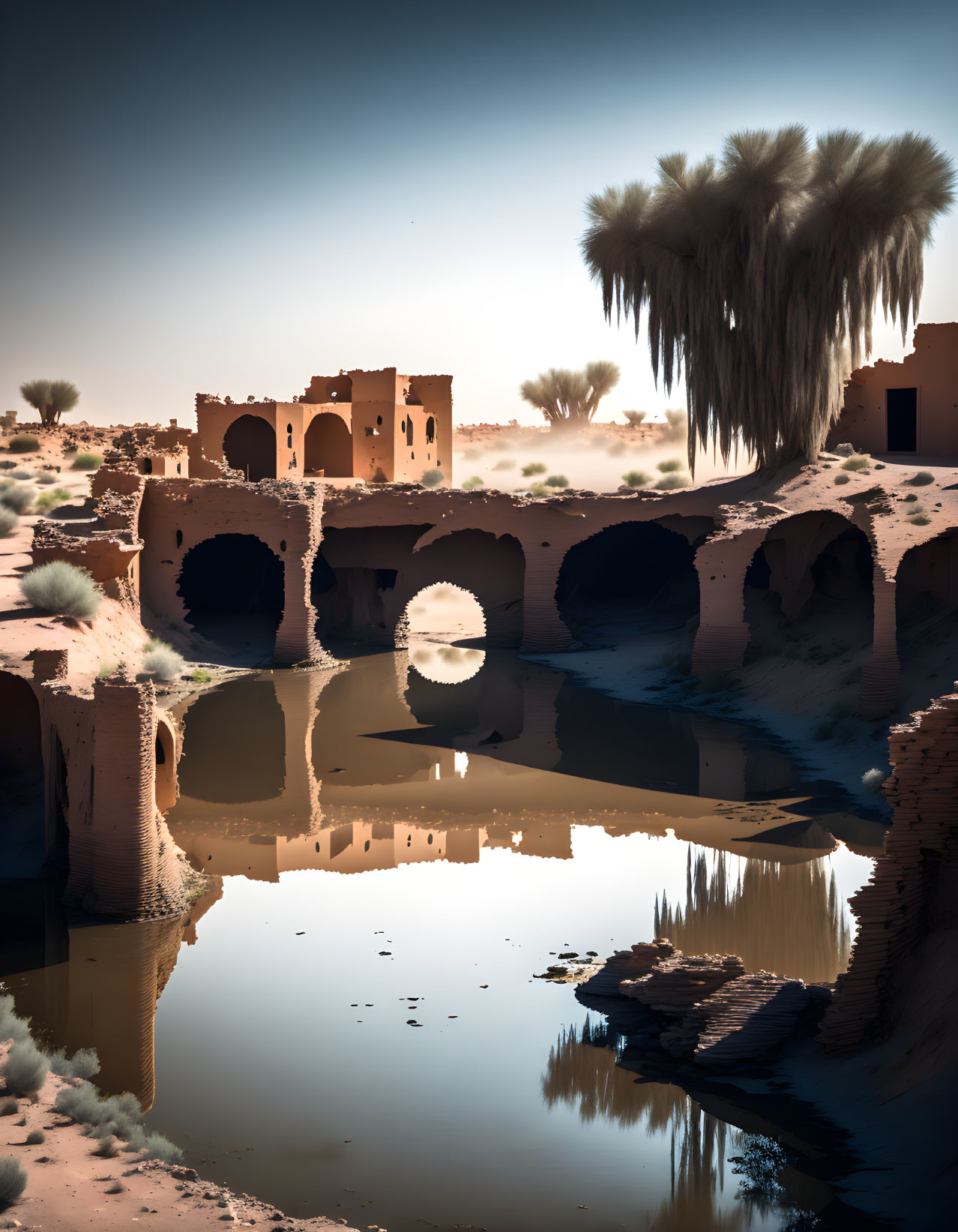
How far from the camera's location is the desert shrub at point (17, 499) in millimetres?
28469

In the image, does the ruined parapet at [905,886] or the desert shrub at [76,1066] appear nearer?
the ruined parapet at [905,886]

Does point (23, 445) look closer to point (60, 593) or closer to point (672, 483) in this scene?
point (60, 593)

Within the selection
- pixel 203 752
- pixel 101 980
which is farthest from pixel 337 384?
pixel 101 980

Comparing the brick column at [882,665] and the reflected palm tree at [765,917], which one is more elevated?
the brick column at [882,665]

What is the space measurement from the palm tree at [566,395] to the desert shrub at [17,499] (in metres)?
47.2

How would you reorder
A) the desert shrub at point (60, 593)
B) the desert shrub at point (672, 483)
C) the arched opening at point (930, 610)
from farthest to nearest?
the desert shrub at point (672, 483) < the arched opening at point (930, 610) < the desert shrub at point (60, 593)

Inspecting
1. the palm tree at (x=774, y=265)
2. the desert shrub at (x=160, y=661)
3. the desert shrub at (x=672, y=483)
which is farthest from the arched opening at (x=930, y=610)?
the desert shrub at (x=160, y=661)

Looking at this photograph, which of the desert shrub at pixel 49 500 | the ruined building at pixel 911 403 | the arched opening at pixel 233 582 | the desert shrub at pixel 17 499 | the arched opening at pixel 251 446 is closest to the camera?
the ruined building at pixel 911 403

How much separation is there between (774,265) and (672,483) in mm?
7233

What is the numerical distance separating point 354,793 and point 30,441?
2816 cm

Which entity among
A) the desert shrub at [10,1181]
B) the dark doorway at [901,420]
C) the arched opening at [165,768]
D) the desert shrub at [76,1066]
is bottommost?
the desert shrub at [76,1066]

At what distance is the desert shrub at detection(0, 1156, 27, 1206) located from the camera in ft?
23.2

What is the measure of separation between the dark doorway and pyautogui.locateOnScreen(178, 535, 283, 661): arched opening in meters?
17.9

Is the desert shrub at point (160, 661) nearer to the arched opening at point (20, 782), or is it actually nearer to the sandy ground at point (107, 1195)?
the arched opening at point (20, 782)
